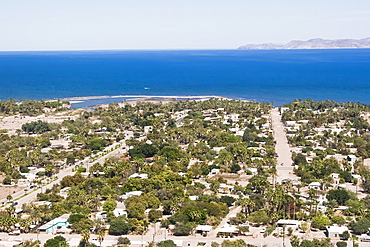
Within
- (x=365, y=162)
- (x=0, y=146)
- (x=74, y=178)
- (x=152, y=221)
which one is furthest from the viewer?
(x=0, y=146)

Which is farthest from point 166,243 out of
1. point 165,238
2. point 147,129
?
point 147,129

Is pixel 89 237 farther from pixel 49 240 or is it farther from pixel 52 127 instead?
pixel 52 127

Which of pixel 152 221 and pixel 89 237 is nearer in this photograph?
pixel 89 237

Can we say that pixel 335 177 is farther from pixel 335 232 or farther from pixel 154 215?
pixel 154 215

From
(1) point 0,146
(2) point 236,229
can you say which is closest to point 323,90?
(1) point 0,146

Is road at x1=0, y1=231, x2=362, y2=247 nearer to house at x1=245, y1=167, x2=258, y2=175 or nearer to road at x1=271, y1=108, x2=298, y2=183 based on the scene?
road at x1=271, y1=108, x2=298, y2=183

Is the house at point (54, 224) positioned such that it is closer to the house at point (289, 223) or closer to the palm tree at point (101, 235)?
the palm tree at point (101, 235)
